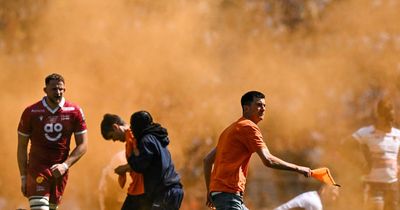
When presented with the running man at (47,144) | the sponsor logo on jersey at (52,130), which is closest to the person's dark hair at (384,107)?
the running man at (47,144)

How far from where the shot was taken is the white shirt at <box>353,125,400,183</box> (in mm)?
15977

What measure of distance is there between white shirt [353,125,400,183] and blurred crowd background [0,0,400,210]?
9.77 ft

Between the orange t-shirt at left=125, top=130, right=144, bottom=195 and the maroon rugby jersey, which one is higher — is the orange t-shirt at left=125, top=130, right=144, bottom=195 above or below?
below

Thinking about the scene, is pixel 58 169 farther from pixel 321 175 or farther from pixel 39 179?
pixel 321 175

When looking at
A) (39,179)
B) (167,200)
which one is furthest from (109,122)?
(167,200)

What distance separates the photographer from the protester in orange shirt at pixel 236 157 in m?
11.4

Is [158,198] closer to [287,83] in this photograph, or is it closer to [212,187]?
[212,187]

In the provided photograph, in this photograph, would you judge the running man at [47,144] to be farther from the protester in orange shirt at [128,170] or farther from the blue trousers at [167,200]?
the blue trousers at [167,200]

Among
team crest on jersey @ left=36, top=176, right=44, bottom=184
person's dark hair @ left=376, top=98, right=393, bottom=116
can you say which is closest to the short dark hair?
team crest on jersey @ left=36, top=176, right=44, bottom=184

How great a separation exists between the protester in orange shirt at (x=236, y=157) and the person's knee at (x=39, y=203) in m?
2.26

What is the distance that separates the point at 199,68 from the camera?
20969 mm

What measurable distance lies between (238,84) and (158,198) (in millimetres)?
8472

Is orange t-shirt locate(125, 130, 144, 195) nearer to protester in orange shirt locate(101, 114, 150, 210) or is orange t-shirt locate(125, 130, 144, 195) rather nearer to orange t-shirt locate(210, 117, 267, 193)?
protester in orange shirt locate(101, 114, 150, 210)

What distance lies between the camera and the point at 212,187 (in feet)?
37.9
